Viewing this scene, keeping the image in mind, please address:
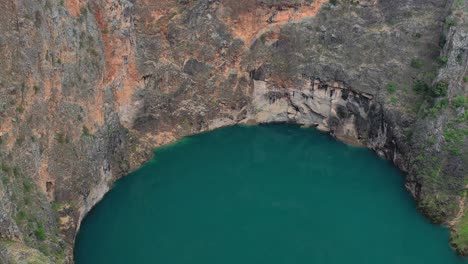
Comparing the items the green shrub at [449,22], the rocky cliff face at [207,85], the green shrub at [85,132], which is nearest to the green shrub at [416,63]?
the rocky cliff face at [207,85]

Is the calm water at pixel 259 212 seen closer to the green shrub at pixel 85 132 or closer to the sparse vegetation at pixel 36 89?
the green shrub at pixel 85 132

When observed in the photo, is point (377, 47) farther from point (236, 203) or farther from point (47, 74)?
point (47, 74)

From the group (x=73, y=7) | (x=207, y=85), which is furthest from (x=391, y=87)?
(x=73, y=7)

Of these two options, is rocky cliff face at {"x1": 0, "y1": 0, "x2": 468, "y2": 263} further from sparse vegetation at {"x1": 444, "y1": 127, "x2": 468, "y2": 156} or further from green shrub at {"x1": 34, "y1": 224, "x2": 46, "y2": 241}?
green shrub at {"x1": 34, "y1": 224, "x2": 46, "y2": 241}

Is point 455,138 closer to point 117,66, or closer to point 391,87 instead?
point 391,87

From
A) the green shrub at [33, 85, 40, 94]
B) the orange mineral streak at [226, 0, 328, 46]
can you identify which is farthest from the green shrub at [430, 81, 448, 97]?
the green shrub at [33, 85, 40, 94]
